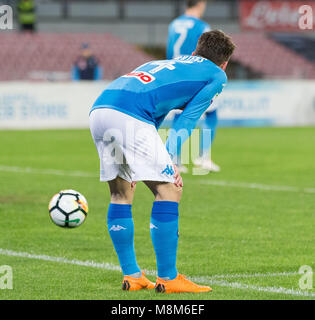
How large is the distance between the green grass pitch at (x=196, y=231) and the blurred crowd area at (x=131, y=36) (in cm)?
1450

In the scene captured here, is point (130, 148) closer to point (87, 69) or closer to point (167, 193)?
point (167, 193)

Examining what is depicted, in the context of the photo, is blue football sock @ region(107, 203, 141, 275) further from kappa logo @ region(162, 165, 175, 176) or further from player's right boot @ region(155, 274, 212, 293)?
kappa logo @ region(162, 165, 175, 176)

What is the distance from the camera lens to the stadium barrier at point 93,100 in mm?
21875

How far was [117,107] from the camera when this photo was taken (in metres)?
5.40

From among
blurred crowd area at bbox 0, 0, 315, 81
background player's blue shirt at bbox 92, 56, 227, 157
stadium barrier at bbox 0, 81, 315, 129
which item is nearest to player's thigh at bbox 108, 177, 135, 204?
background player's blue shirt at bbox 92, 56, 227, 157

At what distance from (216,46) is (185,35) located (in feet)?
21.6

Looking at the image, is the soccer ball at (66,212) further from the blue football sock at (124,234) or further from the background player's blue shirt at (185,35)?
the background player's blue shirt at (185,35)

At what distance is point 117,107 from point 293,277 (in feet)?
5.77

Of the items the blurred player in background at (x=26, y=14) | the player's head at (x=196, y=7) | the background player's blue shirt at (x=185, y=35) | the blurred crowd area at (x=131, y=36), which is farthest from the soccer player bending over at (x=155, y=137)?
the blurred player in background at (x=26, y=14)

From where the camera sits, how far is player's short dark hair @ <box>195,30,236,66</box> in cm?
554

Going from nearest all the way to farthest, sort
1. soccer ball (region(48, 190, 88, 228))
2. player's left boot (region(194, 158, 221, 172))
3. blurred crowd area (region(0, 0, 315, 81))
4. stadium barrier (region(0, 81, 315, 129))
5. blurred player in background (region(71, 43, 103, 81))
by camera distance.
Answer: soccer ball (region(48, 190, 88, 228)) → player's left boot (region(194, 158, 221, 172)) → stadium barrier (region(0, 81, 315, 129)) → blurred player in background (region(71, 43, 103, 81)) → blurred crowd area (region(0, 0, 315, 81))

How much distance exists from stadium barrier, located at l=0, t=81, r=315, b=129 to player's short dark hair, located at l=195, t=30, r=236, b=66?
612 inches
